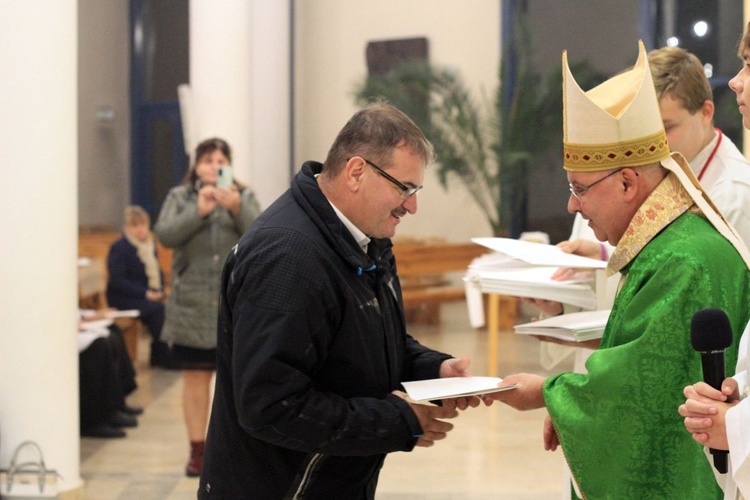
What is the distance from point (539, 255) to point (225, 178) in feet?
8.91

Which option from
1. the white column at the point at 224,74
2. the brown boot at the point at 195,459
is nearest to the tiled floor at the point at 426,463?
the brown boot at the point at 195,459

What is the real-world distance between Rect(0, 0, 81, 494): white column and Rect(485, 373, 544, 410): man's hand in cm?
296

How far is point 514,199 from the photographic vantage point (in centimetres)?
1309

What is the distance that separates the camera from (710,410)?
5.83ft

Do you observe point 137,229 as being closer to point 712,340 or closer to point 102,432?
point 102,432

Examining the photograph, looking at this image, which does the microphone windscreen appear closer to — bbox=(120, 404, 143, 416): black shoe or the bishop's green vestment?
the bishop's green vestment

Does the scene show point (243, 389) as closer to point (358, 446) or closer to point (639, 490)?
point (358, 446)

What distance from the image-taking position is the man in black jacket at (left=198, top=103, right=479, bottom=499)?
216 centimetres

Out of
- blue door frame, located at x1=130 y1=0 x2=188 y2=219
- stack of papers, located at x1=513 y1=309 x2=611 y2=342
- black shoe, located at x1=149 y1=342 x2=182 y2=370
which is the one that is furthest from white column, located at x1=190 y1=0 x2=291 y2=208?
blue door frame, located at x1=130 y1=0 x2=188 y2=219

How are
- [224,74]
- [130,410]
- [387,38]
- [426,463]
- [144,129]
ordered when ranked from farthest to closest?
[144,129], [387,38], [224,74], [130,410], [426,463]

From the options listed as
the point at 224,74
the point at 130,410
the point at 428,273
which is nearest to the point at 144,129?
the point at 428,273

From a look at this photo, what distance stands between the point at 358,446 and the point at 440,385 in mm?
253

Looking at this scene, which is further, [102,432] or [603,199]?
[102,432]

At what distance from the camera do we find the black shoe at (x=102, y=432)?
649 cm
